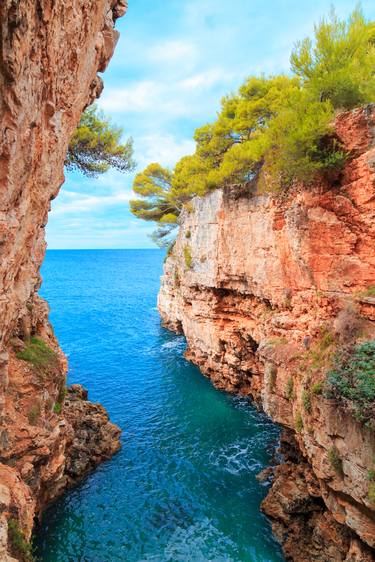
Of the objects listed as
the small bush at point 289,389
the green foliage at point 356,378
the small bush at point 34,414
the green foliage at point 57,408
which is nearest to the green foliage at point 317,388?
the green foliage at point 356,378

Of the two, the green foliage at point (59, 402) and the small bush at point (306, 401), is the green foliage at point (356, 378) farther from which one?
the green foliage at point (59, 402)

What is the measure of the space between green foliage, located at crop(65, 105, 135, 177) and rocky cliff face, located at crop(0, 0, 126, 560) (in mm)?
4226

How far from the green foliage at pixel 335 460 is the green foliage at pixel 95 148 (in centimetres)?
1352

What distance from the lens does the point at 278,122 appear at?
13117mm

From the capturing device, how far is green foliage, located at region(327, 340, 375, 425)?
27.9 feet

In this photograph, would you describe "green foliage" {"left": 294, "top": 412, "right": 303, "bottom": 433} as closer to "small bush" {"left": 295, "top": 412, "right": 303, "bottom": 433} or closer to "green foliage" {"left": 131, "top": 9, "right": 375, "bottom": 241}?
"small bush" {"left": 295, "top": 412, "right": 303, "bottom": 433}

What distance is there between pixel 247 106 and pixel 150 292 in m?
44.3

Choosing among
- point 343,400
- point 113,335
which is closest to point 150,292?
point 113,335

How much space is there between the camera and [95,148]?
47.0 feet

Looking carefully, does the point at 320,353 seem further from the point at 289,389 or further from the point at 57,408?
the point at 57,408

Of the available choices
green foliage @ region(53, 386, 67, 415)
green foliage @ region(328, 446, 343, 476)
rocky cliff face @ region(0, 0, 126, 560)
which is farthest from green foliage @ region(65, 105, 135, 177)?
green foliage @ region(328, 446, 343, 476)

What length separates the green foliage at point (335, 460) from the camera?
9.25 m

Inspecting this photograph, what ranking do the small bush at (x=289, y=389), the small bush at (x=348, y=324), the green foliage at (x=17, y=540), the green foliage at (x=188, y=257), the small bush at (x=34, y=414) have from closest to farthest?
1. the green foliage at (x=17, y=540)
2. the small bush at (x=34, y=414)
3. the small bush at (x=348, y=324)
4. the small bush at (x=289, y=389)
5. the green foliage at (x=188, y=257)

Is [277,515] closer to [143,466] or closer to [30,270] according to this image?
[143,466]
